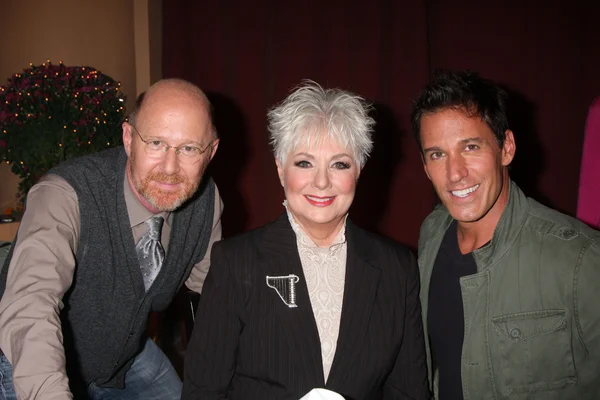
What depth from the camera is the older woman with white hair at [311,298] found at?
1432mm

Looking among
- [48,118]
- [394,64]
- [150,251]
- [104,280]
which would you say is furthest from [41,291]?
[394,64]

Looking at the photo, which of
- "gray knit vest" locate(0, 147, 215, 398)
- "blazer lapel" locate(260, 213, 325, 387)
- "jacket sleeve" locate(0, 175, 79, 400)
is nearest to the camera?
"jacket sleeve" locate(0, 175, 79, 400)

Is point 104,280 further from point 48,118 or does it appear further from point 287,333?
point 48,118

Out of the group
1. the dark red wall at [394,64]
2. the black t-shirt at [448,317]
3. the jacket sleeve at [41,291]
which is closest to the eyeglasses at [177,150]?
the jacket sleeve at [41,291]

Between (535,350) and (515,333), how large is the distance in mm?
77

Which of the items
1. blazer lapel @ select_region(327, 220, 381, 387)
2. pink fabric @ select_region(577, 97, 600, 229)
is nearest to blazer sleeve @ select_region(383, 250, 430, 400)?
blazer lapel @ select_region(327, 220, 381, 387)

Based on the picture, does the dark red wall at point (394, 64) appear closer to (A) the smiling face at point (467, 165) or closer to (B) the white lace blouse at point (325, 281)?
(A) the smiling face at point (467, 165)

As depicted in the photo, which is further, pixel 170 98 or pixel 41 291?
pixel 170 98

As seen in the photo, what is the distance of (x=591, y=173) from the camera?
177cm

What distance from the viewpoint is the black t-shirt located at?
1.67 metres

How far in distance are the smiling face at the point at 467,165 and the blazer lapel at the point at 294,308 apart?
1.93ft

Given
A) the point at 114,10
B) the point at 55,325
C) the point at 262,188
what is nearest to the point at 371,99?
the point at 262,188

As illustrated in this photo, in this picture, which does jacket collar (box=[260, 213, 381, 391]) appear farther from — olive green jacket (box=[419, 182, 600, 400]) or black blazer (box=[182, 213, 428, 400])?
olive green jacket (box=[419, 182, 600, 400])

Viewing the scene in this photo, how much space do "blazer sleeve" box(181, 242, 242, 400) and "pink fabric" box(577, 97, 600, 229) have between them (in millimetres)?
1395
